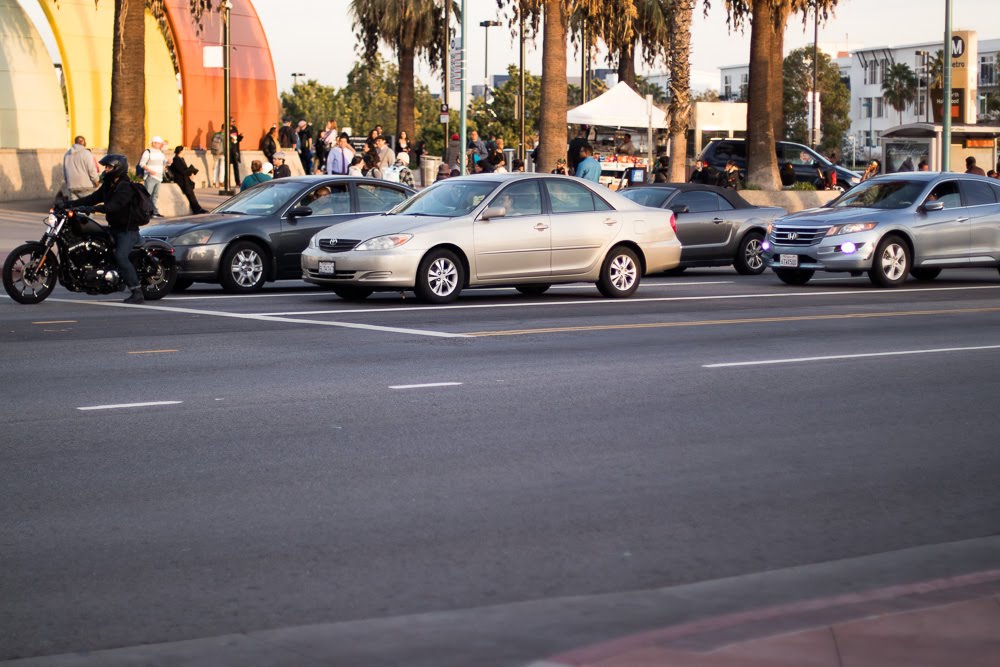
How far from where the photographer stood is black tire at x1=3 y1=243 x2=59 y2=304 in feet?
53.7

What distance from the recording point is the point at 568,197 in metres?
18.1

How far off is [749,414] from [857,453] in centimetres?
127

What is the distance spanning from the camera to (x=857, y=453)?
8.37 m

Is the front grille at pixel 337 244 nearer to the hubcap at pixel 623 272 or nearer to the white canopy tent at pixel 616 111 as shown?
the hubcap at pixel 623 272

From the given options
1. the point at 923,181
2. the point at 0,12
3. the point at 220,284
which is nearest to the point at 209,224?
the point at 220,284

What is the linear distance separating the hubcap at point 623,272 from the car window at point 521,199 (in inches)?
51.6

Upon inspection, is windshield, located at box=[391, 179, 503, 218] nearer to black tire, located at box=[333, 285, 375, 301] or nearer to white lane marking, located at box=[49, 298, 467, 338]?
black tire, located at box=[333, 285, 375, 301]

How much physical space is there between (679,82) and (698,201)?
1232 cm

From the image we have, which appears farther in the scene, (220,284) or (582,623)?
(220,284)

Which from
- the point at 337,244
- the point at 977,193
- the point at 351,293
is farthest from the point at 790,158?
the point at 337,244

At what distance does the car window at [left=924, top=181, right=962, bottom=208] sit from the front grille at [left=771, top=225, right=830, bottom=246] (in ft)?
6.48

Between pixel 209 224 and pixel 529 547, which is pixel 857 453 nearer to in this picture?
pixel 529 547

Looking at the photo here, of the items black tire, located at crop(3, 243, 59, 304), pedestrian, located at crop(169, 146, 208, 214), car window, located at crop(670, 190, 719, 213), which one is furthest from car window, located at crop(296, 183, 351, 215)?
pedestrian, located at crop(169, 146, 208, 214)

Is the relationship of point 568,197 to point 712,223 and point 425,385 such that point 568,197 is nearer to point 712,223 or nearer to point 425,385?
point 712,223
